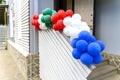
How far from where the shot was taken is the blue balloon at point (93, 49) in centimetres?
227

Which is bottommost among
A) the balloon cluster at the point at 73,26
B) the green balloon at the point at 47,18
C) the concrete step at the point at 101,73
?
the concrete step at the point at 101,73

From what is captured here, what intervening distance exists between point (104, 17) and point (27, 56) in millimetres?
2389

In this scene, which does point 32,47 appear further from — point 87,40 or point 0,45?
point 0,45

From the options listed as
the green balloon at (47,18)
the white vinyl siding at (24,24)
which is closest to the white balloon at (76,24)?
the green balloon at (47,18)

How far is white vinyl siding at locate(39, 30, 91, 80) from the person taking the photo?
271 cm

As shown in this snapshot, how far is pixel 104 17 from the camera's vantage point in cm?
518

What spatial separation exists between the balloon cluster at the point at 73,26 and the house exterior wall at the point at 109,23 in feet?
7.09

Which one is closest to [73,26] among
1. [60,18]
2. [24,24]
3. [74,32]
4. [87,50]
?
[74,32]

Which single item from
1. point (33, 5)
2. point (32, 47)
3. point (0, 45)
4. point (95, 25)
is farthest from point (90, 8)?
point (0, 45)

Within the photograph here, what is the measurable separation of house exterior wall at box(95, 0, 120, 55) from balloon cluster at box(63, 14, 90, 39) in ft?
7.09

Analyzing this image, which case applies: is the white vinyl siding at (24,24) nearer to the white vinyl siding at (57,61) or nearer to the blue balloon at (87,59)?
the white vinyl siding at (57,61)

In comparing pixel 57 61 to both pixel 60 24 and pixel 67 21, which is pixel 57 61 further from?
pixel 67 21

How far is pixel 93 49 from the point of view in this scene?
7.41 ft

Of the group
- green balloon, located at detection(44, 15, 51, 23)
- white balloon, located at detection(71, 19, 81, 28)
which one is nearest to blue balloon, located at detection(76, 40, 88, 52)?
white balloon, located at detection(71, 19, 81, 28)
